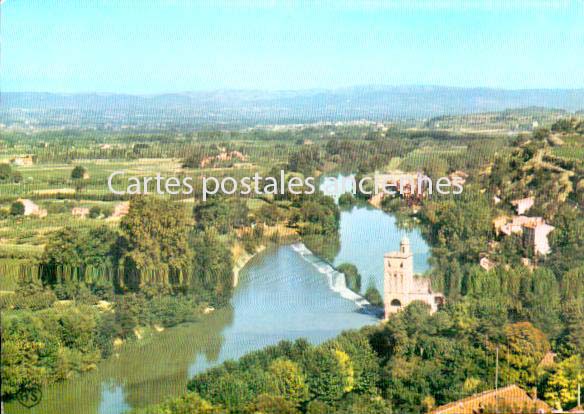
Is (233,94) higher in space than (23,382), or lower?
higher

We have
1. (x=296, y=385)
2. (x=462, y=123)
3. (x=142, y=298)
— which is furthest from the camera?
(x=462, y=123)

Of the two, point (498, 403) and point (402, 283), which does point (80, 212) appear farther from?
point (498, 403)

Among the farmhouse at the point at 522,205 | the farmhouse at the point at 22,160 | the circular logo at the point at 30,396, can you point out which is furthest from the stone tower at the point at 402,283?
the farmhouse at the point at 22,160

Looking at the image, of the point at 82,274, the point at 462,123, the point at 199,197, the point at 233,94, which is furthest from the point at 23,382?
the point at 462,123

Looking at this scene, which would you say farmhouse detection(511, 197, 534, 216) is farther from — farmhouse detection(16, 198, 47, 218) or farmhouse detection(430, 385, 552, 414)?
farmhouse detection(16, 198, 47, 218)

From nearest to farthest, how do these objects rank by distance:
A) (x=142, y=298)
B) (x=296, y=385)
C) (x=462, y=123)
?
(x=296, y=385) < (x=142, y=298) < (x=462, y=123)

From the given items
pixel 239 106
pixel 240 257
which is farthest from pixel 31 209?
pixel 239 106

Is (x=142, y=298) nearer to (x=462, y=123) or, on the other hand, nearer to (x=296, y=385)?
(x=296, y=385)
